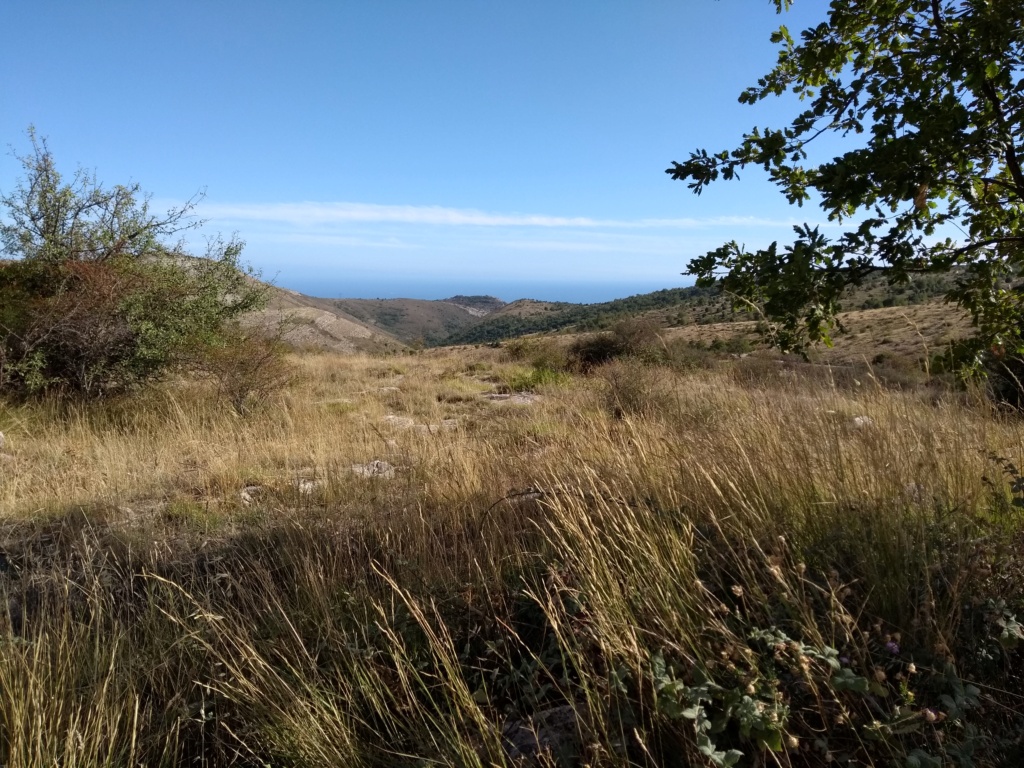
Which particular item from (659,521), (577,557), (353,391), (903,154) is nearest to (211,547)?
(577,557)

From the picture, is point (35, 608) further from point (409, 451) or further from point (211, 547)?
point (409, 451)

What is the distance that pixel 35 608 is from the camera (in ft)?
9.18

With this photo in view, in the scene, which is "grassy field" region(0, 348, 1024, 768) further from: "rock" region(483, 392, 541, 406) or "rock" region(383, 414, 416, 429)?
"rock" region(483, 392, 541, 406)

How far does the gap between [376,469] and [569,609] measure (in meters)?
2.89

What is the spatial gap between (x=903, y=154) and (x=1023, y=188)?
36.0 inches

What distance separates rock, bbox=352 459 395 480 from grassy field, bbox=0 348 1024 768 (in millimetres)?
190

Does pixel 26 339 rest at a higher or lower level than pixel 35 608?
higher

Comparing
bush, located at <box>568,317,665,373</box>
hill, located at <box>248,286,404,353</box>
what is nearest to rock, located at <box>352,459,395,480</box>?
hill, located at <box>248,286,404,353</box>

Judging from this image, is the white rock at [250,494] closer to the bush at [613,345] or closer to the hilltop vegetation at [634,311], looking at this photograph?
the hilltop vegetation at [634,311]

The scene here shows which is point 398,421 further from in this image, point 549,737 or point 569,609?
point 549,737

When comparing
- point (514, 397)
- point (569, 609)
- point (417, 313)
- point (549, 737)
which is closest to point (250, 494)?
point (569, 609)

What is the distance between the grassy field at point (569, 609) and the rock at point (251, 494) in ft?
0.16

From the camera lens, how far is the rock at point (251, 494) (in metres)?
4.21

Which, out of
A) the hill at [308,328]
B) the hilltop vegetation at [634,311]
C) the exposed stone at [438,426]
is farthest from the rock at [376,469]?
the hill at [308,328]
